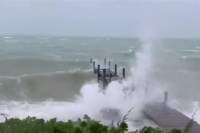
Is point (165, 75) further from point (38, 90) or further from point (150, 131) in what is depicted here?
point (150, 131)

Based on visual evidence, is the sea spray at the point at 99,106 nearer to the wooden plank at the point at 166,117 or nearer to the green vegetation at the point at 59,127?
the wooden plank at the point at 166,117

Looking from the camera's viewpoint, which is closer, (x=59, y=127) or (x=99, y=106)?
(x=59, y=127)

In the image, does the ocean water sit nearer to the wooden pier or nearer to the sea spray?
the sea spray

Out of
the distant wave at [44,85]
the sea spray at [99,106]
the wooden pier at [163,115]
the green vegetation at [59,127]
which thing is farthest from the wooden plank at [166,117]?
the green vegetation at [59,127]

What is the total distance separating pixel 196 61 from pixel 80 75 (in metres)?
25.2

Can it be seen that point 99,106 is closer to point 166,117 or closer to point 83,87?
point 166,117

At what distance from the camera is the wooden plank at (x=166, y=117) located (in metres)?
22.6

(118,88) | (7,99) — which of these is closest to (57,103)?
(7,99)

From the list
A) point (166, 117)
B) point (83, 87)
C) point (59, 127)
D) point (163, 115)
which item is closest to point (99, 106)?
point (163, 115)

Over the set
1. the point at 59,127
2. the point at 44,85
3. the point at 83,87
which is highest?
the point at 59,127

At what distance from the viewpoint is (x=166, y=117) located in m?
25.1

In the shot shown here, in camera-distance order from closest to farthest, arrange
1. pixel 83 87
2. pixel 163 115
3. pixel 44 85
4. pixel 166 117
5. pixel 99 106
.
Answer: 1. pixel 166 117
2. pixel 163 115
3. pixel 99 106
4. pixel 83 87
5. pixel 44 85

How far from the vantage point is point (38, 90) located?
133ft

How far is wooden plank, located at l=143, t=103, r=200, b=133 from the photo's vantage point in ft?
74.3
